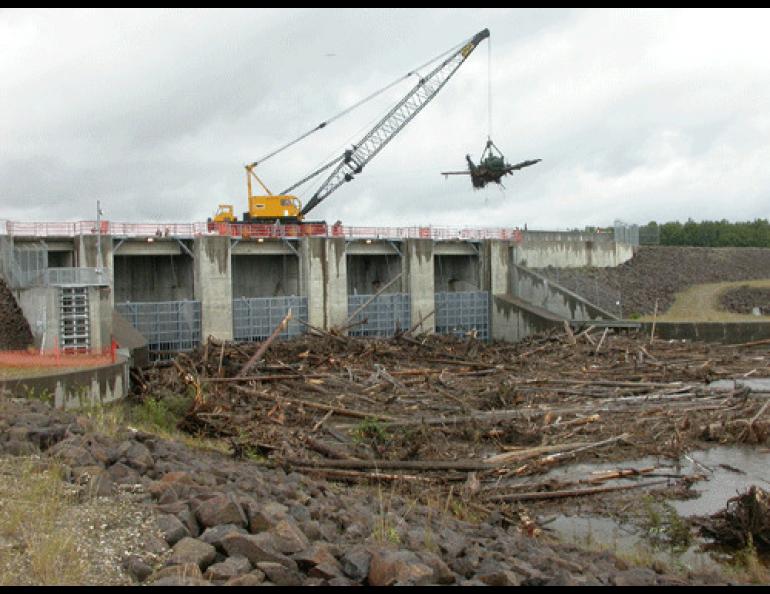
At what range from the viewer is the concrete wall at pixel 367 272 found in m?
40.2

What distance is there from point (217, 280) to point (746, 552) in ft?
84.5

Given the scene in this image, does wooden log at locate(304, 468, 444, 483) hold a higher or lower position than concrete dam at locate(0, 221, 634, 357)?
lower

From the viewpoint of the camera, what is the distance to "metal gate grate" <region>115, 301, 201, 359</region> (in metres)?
31.2

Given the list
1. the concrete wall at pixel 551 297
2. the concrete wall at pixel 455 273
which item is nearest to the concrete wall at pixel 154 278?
the concrete wall at pixel 455 273

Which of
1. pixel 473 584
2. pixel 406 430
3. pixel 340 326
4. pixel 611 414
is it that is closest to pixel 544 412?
pixel 611 414

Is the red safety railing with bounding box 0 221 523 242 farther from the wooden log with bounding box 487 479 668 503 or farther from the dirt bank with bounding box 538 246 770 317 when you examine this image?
the wooden log with bounding box 487 479 668 503

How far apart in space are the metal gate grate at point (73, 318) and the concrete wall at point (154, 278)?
1059cm

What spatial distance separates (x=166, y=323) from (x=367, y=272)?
12620mm

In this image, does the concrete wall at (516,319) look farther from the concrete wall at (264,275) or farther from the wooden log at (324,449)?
the wooden log at (324,449)

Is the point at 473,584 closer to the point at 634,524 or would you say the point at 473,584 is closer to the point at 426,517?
the point at 426,517

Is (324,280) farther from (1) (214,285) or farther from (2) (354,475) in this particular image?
(2) (354,475)

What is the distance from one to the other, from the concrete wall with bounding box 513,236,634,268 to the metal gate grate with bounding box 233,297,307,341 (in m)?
14.1

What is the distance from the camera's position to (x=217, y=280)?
32.2 metres

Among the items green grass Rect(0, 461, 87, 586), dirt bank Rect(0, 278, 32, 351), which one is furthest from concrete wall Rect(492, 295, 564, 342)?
green grass Rect(0, 461, 87, 586)
